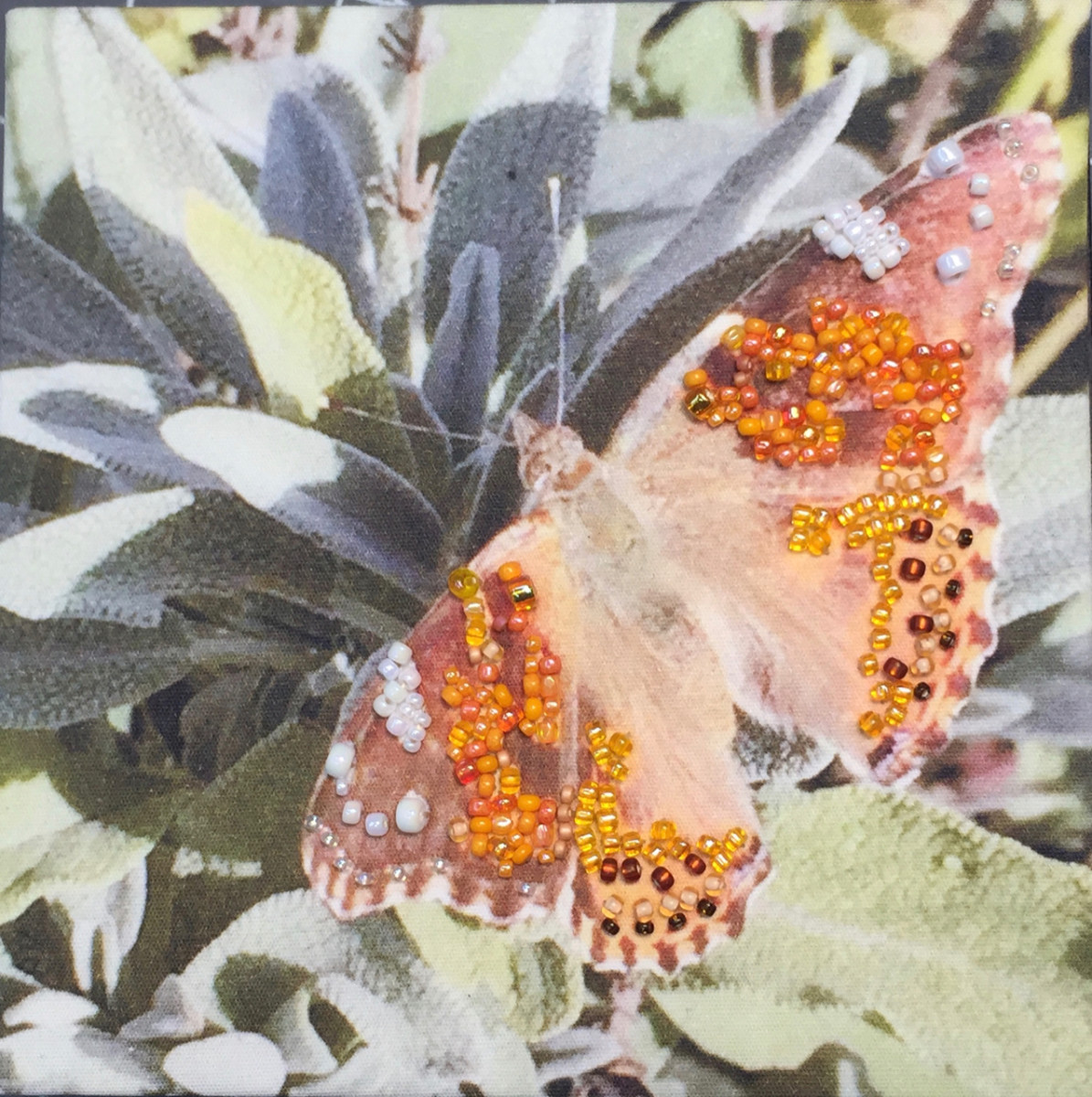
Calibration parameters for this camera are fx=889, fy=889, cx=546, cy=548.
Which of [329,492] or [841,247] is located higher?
[841,247]

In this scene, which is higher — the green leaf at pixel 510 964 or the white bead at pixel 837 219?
the white bead at pixel 837 219

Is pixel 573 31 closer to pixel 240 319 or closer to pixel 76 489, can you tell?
pixel 240 319

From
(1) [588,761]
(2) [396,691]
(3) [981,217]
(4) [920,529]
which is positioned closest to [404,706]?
(2) [396,691]

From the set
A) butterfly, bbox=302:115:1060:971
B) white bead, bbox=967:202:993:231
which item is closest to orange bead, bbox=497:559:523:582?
butterfly, bbox=302:115:1060:971

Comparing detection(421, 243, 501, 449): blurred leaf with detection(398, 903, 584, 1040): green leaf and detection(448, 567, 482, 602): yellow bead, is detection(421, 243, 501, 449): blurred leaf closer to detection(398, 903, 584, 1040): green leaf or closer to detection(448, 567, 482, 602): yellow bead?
detection(448, 567, 482, 602): yellow bead

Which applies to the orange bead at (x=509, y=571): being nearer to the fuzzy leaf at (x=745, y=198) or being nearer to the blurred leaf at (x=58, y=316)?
the fuzzy leaf at (x=745, y=198)

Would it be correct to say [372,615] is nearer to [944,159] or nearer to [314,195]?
[314,195]

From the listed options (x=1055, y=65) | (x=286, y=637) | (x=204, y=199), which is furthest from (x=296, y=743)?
(x=1055, y=65)

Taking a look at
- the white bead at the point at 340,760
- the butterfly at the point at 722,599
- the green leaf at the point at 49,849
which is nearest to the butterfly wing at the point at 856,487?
the butterfly at the point at 722,599
